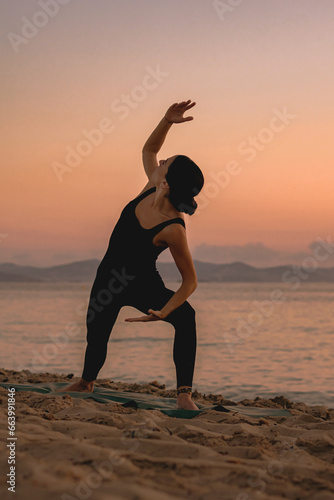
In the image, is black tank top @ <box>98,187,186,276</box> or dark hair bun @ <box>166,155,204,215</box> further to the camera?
black tank top @ <box>98,187,186,276</box>

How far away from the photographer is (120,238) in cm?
474

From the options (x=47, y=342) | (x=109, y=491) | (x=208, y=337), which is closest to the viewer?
(x=109, y=491)

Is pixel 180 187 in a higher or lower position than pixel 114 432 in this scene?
higher

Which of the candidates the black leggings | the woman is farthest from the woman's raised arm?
the black leggings

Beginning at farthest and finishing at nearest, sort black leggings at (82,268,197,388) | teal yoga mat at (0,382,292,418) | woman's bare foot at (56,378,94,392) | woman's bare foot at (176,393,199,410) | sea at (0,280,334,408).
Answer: sea at (0,280,334,408) < woman's bare foot at (56,378,94,392) < black leggings at (82,268,197,388) < woman's bare foot at (176,393,199,410) < teal yoga mat at (0,382,292,418)

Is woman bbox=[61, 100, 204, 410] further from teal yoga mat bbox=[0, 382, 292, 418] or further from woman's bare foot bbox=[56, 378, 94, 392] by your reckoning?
teal yoga mat bbox=[0, 382, 292, 418]

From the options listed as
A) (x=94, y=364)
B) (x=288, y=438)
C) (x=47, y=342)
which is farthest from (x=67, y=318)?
(x=288, y=438)

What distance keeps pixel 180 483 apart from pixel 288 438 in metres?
1.31

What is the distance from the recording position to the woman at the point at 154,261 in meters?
4.32

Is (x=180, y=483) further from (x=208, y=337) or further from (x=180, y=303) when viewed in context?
(x=208, y=337)

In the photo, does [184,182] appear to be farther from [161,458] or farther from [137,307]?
[161,458]

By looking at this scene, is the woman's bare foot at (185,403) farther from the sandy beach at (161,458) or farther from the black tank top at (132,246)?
the black tank top at (132,246)

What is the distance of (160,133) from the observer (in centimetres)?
496

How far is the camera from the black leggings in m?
4.62
